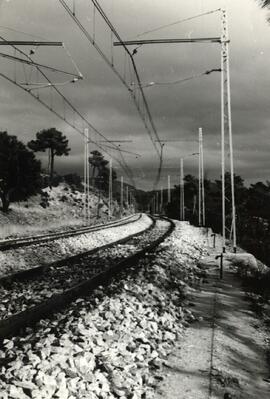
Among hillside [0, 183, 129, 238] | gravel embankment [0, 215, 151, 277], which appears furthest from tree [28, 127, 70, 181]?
gravel embankment [0, 215, 151, 277]

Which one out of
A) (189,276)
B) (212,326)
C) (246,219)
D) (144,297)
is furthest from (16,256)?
(246,219)

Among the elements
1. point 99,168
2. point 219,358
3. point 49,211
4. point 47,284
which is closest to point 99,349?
point 219,358

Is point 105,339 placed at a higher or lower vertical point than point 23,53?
lower

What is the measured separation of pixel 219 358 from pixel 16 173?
45924 millimetres

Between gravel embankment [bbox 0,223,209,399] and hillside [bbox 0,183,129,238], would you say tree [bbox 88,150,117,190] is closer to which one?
hillside [bbox 0,183,129,238]

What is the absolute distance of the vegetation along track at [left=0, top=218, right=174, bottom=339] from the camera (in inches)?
279

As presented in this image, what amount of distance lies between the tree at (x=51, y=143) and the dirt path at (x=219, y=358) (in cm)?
6861

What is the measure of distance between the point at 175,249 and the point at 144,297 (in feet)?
33.3

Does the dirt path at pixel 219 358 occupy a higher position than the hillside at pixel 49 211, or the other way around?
the hillside at pixel 49 211

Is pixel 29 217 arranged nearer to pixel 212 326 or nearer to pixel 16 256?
pixel 16 256

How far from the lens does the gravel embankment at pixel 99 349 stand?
5.01 metres

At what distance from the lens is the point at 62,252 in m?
18.7

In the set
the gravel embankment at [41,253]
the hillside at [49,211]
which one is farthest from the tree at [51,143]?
the gravel embankment at [41,253]

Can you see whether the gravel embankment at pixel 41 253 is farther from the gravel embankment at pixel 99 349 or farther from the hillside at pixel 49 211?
the hillside at pixel 49 211
